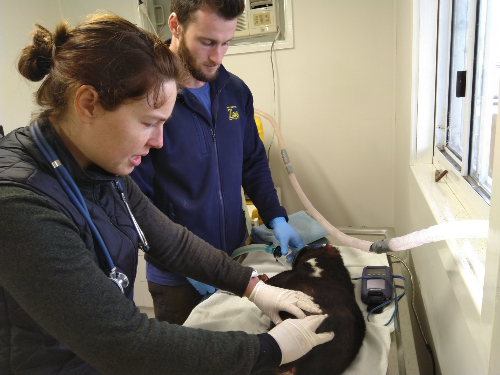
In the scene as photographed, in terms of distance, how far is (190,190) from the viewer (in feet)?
4.78

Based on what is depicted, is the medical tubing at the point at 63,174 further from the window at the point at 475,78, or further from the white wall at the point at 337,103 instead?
the white wall at the point at 337,103

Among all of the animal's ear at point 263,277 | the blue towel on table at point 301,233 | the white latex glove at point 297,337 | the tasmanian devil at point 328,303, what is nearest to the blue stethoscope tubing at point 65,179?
the white latex glove at point 297,337

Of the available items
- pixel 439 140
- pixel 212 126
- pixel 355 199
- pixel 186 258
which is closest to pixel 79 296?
pixel 186 258

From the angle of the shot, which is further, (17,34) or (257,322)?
(17,34)

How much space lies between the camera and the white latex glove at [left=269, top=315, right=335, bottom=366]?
91 cm

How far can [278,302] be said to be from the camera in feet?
3.70

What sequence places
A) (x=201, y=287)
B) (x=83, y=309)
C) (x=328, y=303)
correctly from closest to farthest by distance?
(x=83, y=309), (x=328, y=303), (x=201, y=287)

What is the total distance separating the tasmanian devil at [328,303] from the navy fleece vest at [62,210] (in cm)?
49

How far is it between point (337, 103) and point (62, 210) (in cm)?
226

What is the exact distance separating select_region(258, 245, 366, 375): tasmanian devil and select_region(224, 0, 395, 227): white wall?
1.32 meters

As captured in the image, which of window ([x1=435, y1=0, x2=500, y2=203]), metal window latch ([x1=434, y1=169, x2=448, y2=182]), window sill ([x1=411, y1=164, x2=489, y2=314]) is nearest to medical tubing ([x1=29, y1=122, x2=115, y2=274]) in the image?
window sill ([x1=411, y1=164, x2=489, y2=314])

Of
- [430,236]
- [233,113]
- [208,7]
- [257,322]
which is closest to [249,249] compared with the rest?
[257,322]

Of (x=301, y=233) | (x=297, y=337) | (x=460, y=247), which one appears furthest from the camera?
(x=301, y=233)

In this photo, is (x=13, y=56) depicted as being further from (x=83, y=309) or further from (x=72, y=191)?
(x=83, y=309)
